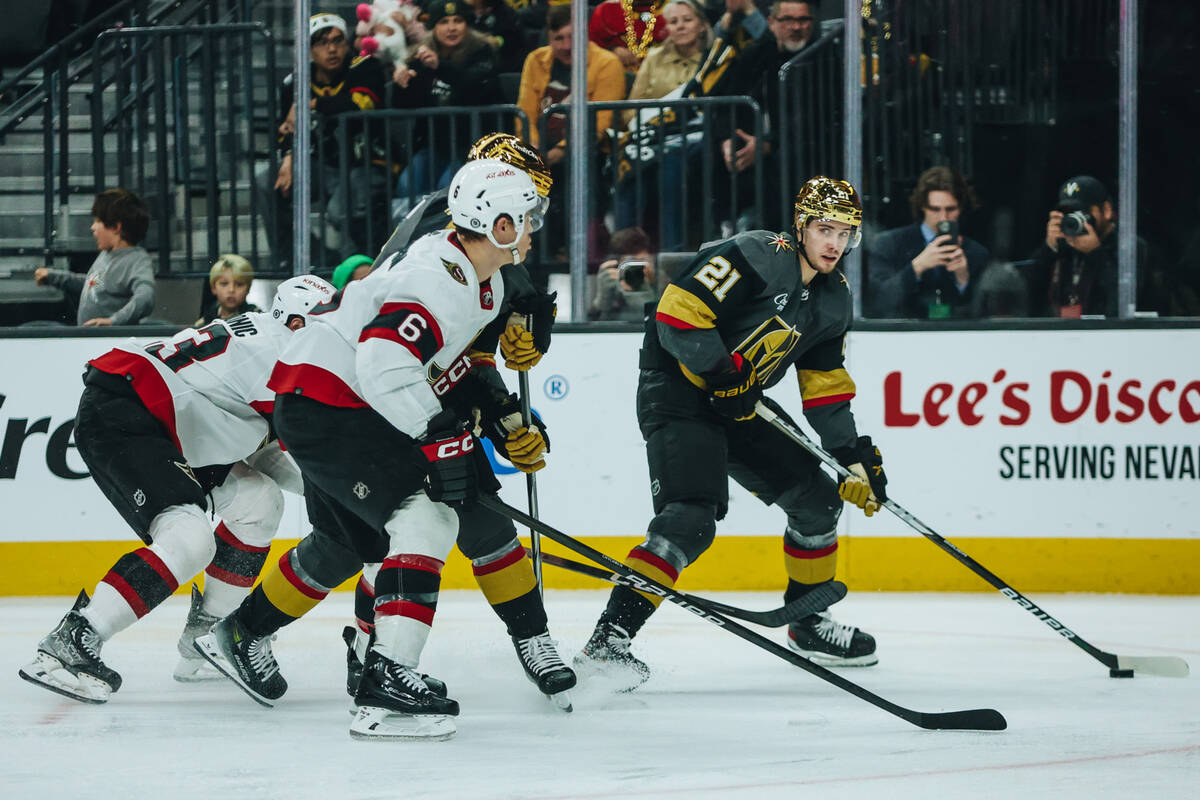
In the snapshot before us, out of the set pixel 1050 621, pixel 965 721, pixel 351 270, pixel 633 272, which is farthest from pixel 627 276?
pixel 965 721

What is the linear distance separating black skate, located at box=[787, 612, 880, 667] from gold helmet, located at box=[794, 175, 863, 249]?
992mm

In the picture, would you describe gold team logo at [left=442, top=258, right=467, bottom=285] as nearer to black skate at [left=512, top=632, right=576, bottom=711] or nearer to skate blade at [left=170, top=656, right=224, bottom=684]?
black skate at [left=512, top=632, right=576, bottom=711]

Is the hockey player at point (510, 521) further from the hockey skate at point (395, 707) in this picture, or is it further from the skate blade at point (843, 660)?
the skate blade at point (843, 660)

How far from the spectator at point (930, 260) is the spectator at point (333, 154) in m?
1.77

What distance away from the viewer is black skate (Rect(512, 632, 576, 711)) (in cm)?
329

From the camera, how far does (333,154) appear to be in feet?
18.4

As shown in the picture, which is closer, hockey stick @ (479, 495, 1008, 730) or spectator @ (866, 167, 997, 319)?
hockey stick @ (479, 495, 1008, 730)

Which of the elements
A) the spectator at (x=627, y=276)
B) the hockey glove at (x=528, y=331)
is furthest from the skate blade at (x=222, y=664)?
the spectator at (x=627, y=276)

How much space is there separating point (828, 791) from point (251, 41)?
390 centimetres

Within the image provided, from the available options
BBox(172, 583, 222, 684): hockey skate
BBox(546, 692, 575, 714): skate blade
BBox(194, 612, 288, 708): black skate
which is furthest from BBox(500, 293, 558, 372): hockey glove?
BBox(172, 583, 222, 684): hockey skate

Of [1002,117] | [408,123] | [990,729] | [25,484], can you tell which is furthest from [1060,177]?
[25,484]

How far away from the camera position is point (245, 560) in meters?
3.70

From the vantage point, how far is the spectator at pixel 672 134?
18.2ft

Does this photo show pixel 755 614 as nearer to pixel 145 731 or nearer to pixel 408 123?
pixel 145 731
